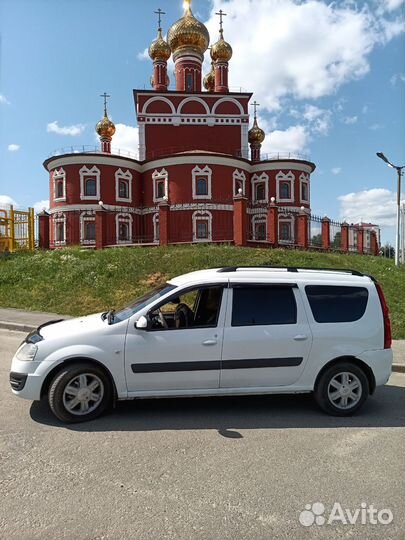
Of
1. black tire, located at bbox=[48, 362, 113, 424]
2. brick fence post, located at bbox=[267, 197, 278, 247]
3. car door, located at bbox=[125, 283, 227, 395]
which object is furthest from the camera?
brick fence post, located at bbox=[267, 197, 278, 247]

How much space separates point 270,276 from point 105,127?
135 ft

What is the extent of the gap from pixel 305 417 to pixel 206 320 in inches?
62.6

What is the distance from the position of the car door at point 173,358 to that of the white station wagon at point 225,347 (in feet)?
0.04

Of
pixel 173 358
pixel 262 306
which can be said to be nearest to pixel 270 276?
pixel 262 306

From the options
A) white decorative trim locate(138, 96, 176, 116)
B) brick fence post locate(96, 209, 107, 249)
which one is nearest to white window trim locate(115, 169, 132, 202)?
white decorative trim locate(138, 96, 176, 116)

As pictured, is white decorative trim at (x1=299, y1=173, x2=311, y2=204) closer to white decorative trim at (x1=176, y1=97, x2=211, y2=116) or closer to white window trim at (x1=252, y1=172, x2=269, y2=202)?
white window trim at (x1=252, y1=172, x2=269, y2=202)

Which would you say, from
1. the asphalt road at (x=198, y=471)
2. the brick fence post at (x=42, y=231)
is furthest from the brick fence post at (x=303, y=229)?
the asphalt road at (x=198, y=471)

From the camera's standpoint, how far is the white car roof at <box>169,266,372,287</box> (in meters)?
4.82

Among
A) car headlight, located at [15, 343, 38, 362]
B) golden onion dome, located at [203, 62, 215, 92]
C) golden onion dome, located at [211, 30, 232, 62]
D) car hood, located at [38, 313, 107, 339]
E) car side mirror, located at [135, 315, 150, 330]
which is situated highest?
golden onion dome, located at [211, 30, 232, 62]

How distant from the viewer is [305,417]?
4.63 metres

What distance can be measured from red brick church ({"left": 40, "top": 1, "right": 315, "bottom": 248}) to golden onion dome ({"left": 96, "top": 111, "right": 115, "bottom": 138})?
658cm

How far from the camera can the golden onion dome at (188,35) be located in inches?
1469

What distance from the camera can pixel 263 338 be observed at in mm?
4605

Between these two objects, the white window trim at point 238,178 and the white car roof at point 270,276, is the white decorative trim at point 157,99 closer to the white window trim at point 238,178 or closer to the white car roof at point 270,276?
the white window trim at point 238,178
